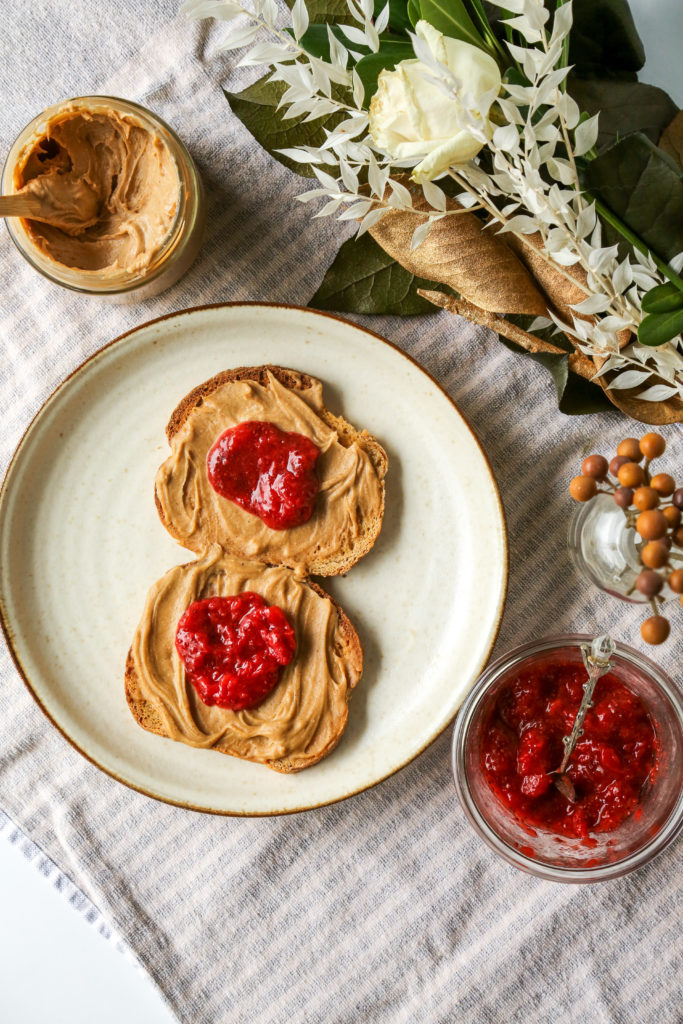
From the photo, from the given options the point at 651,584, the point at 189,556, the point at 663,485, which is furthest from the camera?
the point at 189,556

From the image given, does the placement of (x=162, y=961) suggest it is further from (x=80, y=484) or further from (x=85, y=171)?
(x=85, y=171)

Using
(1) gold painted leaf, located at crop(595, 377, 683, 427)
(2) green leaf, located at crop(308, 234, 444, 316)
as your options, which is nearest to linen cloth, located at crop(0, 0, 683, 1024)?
(2) green leaf, located at crop(308, 234, 444, 316)

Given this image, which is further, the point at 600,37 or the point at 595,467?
the point at 600,37

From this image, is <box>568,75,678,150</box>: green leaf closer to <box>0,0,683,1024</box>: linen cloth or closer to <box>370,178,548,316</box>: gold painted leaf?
<box>370,178,548,316</box>: gold painted leaf

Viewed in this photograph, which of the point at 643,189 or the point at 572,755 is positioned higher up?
the point at 643,189

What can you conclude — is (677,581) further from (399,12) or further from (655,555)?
(399,12)

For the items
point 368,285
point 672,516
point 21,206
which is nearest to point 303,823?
point 672,516

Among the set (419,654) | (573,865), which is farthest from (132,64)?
(573,865)
